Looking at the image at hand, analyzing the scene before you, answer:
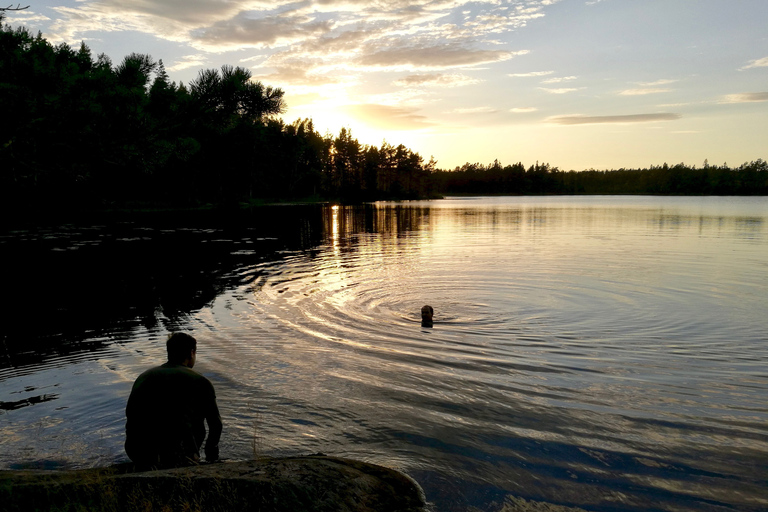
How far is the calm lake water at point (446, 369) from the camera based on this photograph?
21.5 feet

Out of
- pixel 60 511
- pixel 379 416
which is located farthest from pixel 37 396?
pixel 379 416

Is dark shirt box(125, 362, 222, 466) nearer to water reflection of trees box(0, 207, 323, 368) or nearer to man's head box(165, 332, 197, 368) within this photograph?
man's head box(165, 332, 197, 368)

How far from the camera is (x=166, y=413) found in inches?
225

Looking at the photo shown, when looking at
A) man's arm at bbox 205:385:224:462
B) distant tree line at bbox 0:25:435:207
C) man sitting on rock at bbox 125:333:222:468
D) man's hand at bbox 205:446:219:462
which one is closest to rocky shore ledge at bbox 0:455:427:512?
man sitting on rock at bbox 125:333:222:468

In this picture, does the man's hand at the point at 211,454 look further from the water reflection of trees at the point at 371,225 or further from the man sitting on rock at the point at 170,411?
the water reflection of trees at the point at 371,225

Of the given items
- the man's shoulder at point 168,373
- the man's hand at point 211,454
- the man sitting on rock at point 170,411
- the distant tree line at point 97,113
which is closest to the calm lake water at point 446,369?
the man's hand at point 211,454

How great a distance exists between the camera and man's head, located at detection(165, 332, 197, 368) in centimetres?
584

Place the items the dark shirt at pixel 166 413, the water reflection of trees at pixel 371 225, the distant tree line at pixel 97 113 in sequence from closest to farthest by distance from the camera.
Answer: the distant tree line at pixel 97 113
the dark shirt at pixel 166 413
the water reflection of trees at pixel 371 225

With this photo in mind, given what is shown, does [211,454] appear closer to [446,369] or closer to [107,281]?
[446,369]

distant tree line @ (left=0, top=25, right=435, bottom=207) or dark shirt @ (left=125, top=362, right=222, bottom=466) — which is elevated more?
distant tree line @ (left=0, top=25, right=435, bottom=207)

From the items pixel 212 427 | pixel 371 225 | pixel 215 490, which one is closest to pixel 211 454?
pixel 212 427

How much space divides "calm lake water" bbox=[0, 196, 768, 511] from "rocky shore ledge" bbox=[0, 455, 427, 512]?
115cm

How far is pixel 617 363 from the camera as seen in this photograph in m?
Result: 10.9

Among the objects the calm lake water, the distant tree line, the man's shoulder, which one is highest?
the distant tree line
